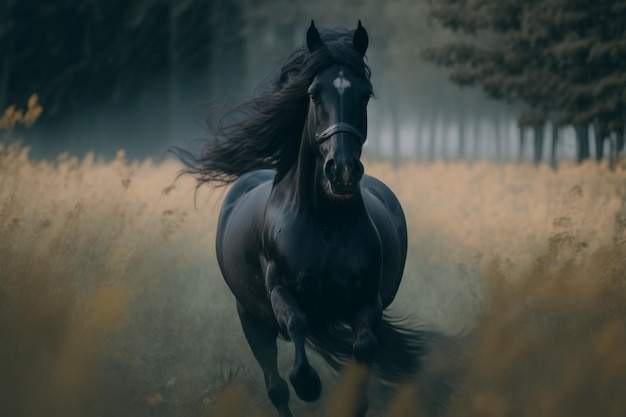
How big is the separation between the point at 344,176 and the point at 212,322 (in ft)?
15.1

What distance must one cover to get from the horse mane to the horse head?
87 millimetres

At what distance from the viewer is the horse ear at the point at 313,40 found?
224 inches

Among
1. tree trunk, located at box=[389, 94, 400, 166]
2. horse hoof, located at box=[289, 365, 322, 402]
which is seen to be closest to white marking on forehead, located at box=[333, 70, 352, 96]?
horse hoof, located at box=[289, 365, 322, 402]

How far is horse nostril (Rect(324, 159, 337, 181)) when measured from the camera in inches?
199

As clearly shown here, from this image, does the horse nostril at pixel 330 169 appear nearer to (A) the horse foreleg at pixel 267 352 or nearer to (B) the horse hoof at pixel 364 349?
(B) the horse hoof at pixel 364 349

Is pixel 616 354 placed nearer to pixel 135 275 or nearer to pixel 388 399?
pixel 388 399

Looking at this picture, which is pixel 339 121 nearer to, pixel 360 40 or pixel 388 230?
pixel 360 40

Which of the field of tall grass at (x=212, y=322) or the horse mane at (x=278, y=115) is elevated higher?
the horse mane at (x=278, y=115)

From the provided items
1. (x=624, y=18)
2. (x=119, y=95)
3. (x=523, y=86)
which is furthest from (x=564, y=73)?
(x=119, y=95)

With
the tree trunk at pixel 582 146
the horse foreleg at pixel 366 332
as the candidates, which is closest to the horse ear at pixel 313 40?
the horse foreleg at pixel 366 332

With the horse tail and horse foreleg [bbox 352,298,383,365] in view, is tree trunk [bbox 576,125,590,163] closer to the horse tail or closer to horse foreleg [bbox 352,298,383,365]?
the horse tail

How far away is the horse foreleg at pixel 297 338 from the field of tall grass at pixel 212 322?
0.54 feet

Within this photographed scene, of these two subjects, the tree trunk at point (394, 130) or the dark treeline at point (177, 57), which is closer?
the dark treeline at point (177, 57)

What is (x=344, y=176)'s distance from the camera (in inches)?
198
